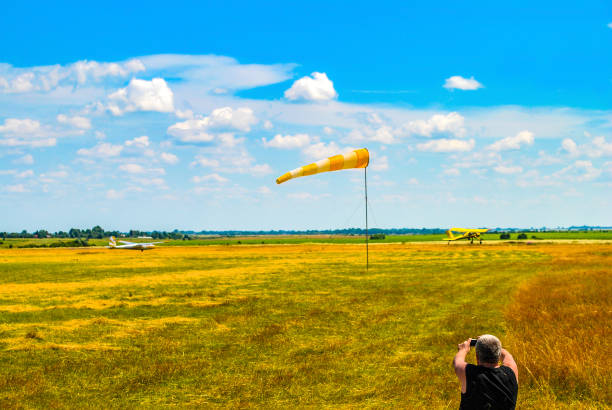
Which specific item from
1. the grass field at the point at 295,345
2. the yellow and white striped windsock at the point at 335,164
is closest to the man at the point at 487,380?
the grass field at the point at 295,345

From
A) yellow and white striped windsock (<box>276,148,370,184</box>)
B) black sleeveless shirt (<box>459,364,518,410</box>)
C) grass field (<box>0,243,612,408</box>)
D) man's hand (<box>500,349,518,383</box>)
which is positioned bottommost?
grass field (<box>0,243,612,408</box>)

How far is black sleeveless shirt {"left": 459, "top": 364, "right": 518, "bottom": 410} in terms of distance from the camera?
548 centimetres

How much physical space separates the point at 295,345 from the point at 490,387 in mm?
10643

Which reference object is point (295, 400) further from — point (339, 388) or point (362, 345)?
point (362, 345)

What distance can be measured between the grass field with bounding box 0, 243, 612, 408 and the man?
4.70m

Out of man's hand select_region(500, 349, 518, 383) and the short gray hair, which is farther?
man's hand select_region(500, 349, 518, 383)

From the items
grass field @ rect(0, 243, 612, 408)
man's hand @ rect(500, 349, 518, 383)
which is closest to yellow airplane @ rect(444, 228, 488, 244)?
grass field @ rect(0, 243, 612, 408)

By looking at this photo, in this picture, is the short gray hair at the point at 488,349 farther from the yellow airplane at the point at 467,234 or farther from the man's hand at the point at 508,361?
the yellow airplane at the point at 467,234

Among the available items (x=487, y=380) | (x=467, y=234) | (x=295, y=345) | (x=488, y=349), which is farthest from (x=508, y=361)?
(x=467, y=234)

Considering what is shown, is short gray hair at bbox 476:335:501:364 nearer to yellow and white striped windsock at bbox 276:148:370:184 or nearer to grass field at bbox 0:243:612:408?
grass field at bbox 0:243:612:408

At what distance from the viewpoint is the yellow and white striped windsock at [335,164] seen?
21078mm

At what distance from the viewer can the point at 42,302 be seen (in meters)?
27.4

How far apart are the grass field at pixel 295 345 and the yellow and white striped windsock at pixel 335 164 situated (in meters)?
5.96

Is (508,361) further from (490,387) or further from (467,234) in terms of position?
(467,234)
